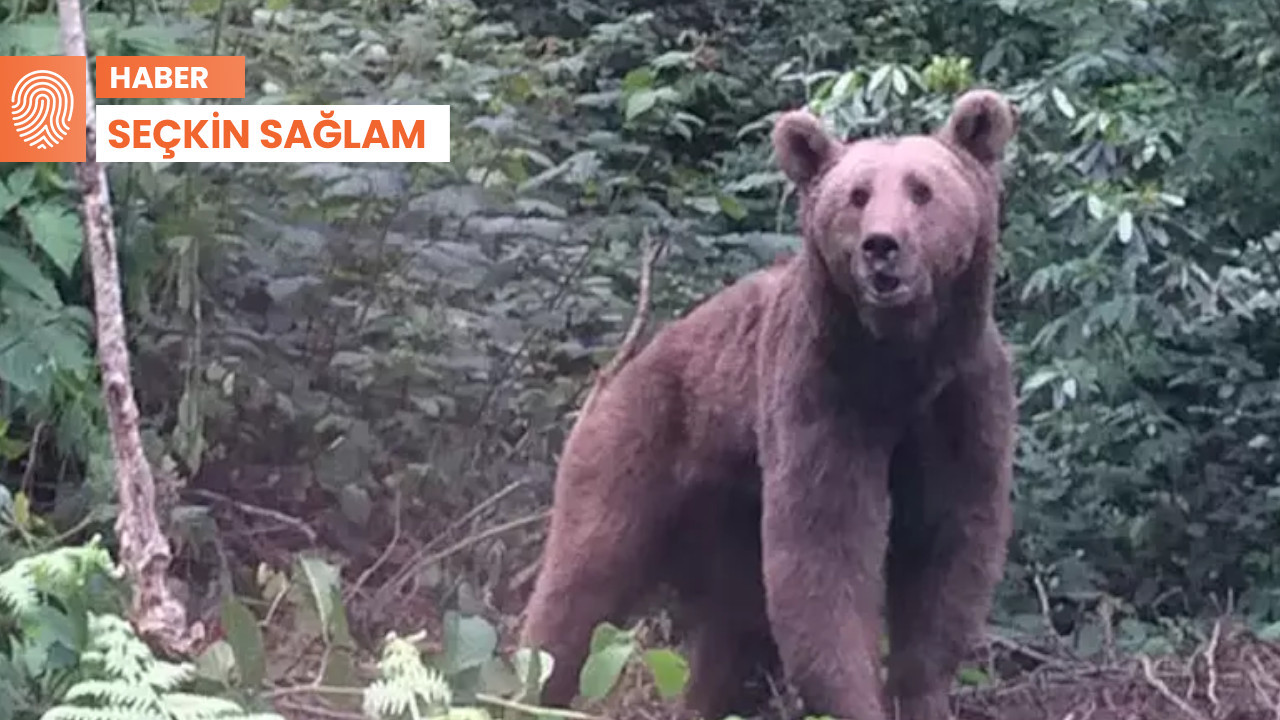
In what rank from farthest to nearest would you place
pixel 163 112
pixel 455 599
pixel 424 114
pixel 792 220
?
pixel 792 220, pixel 424 114, pixel 455 599, pixel 163 112

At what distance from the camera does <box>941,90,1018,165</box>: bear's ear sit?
6906 mm

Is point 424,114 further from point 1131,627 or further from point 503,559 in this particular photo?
point 1131,627

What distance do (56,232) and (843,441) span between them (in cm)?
248

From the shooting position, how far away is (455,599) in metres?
8.72

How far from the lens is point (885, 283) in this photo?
6516mm

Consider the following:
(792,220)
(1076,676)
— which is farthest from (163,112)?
(792,220)

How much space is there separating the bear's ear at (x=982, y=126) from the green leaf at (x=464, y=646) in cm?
199

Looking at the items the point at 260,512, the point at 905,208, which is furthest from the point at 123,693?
the point at 260,512

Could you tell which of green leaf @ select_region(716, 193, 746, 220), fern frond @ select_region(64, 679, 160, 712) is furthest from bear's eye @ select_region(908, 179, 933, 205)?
green leaf @ select_region(716, 193, 746, 220)

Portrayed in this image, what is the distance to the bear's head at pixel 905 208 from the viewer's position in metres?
6.54

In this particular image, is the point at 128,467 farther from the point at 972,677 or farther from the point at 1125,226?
the point at 1125,226

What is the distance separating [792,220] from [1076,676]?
3702 mm

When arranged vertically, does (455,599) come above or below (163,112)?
below

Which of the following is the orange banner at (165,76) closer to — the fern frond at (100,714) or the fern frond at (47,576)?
the fern frond at (47,576)
